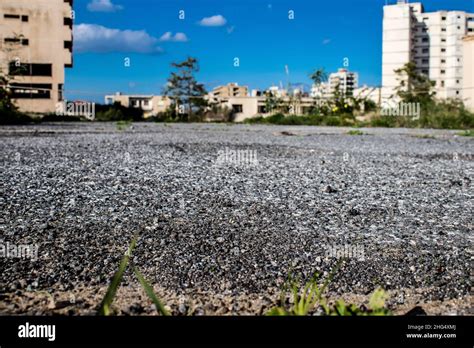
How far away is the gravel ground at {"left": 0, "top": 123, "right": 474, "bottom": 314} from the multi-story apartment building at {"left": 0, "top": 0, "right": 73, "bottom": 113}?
26.3 meters

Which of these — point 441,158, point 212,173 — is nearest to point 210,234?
point 212,173

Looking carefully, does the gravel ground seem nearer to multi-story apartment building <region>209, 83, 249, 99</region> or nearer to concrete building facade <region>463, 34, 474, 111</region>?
concrete building facade <region>463, 34, 474, 111</region>

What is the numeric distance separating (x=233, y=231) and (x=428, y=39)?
270ft

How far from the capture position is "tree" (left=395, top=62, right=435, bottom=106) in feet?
83.3

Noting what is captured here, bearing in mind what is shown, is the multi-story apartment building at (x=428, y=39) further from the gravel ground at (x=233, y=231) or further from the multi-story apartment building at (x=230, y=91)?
the gravel ground at (x=233, y=231)

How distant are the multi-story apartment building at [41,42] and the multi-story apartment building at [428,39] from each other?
168ft

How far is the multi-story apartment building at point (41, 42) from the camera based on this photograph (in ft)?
92.8

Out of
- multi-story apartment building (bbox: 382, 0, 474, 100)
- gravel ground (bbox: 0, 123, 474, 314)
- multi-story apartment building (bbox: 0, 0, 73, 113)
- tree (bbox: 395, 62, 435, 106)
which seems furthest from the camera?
multi-story apartment building (bbox: 382, 0, 474, 100)

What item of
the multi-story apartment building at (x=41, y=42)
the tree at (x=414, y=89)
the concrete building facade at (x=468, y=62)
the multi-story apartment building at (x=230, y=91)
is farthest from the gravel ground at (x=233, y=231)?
the multi-story apartment building at (x=230, y=91)

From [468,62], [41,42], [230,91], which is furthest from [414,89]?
[230,91]

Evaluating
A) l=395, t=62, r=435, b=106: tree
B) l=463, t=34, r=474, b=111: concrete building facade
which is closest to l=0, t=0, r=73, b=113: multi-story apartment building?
l=395, t=62, r=435, b=106: tree

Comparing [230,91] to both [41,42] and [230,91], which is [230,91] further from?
[41,42]
